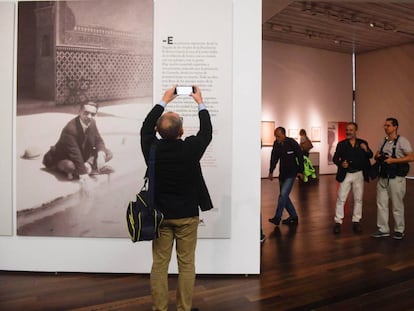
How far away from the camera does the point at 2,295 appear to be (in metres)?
3.43

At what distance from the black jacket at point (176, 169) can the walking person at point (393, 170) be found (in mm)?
3717

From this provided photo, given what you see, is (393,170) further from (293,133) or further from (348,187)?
(293,133)

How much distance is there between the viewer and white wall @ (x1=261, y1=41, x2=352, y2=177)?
44.9 feet

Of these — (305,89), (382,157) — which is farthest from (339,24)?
(382,157)

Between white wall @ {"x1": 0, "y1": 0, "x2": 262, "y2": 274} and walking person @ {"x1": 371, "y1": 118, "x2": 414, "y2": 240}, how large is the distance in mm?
2625

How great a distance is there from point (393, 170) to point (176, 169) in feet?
13.2

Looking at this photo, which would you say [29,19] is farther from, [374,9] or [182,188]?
[374,9]

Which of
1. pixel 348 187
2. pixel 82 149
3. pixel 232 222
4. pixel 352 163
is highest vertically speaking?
pixel 82 149

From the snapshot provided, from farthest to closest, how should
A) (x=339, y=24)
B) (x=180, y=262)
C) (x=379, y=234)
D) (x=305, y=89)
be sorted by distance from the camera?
(x=305, y=89), (x=339, y=24), (x=379, y=234), (x=180, y=262)

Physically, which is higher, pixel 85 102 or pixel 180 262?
pixel 85 102

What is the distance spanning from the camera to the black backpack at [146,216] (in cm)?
253

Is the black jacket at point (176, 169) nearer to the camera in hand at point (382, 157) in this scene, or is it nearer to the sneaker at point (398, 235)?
the camera in hand at point (382, 157)

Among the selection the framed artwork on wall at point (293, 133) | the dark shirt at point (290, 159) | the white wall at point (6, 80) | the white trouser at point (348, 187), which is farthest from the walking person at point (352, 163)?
the framed artwork on wall at point (293, 133)

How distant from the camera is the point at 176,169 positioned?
2.58 meters
